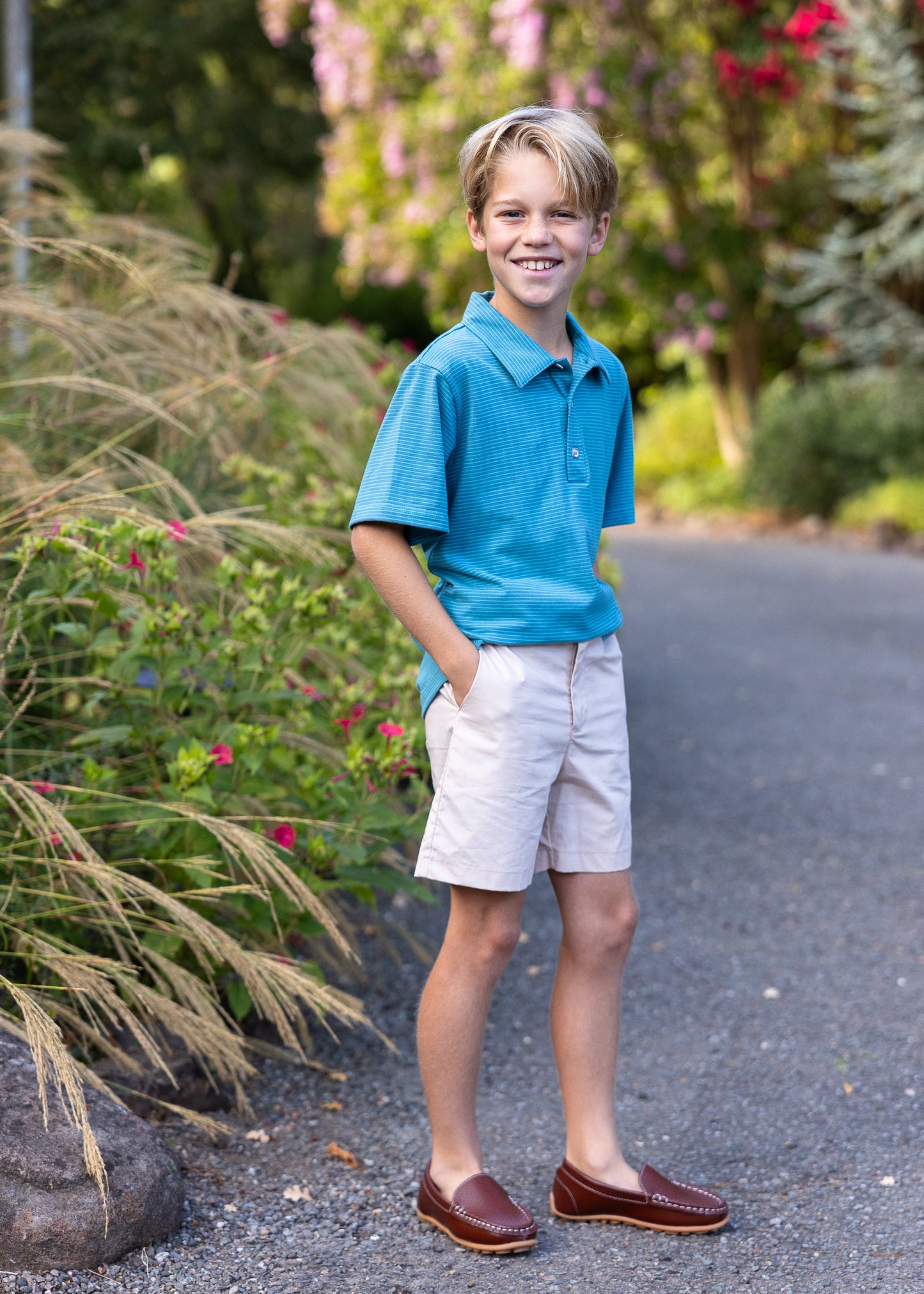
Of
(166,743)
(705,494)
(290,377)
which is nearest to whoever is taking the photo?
(166,743)

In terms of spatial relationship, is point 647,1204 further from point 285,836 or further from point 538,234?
point 538,234

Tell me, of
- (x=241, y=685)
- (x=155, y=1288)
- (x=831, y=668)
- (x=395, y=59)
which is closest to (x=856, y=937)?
(x=241, y=685)

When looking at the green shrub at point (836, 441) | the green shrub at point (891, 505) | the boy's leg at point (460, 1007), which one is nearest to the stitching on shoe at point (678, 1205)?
the boy's leg at point (460, 1007)

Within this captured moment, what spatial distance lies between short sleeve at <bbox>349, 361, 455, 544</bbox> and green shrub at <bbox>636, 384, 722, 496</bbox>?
438 inches

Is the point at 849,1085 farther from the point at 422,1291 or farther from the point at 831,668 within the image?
the point at 831,668

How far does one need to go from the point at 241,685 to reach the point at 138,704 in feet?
0.83

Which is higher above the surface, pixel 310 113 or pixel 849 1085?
pixel 310 113

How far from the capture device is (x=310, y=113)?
13039mm

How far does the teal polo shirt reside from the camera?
2008 millimetres

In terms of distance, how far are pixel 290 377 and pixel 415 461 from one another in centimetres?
235

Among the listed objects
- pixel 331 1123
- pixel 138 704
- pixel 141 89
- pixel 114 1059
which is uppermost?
pixel 141 89

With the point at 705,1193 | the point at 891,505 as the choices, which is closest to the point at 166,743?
the point at 705,1193

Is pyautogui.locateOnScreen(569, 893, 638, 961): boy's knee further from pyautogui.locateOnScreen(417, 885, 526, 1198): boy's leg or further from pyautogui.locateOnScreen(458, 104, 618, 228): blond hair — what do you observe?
pyautogui.locateOnScreen(458, 104, 618, 228): blond hair

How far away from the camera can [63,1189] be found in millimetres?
2010
